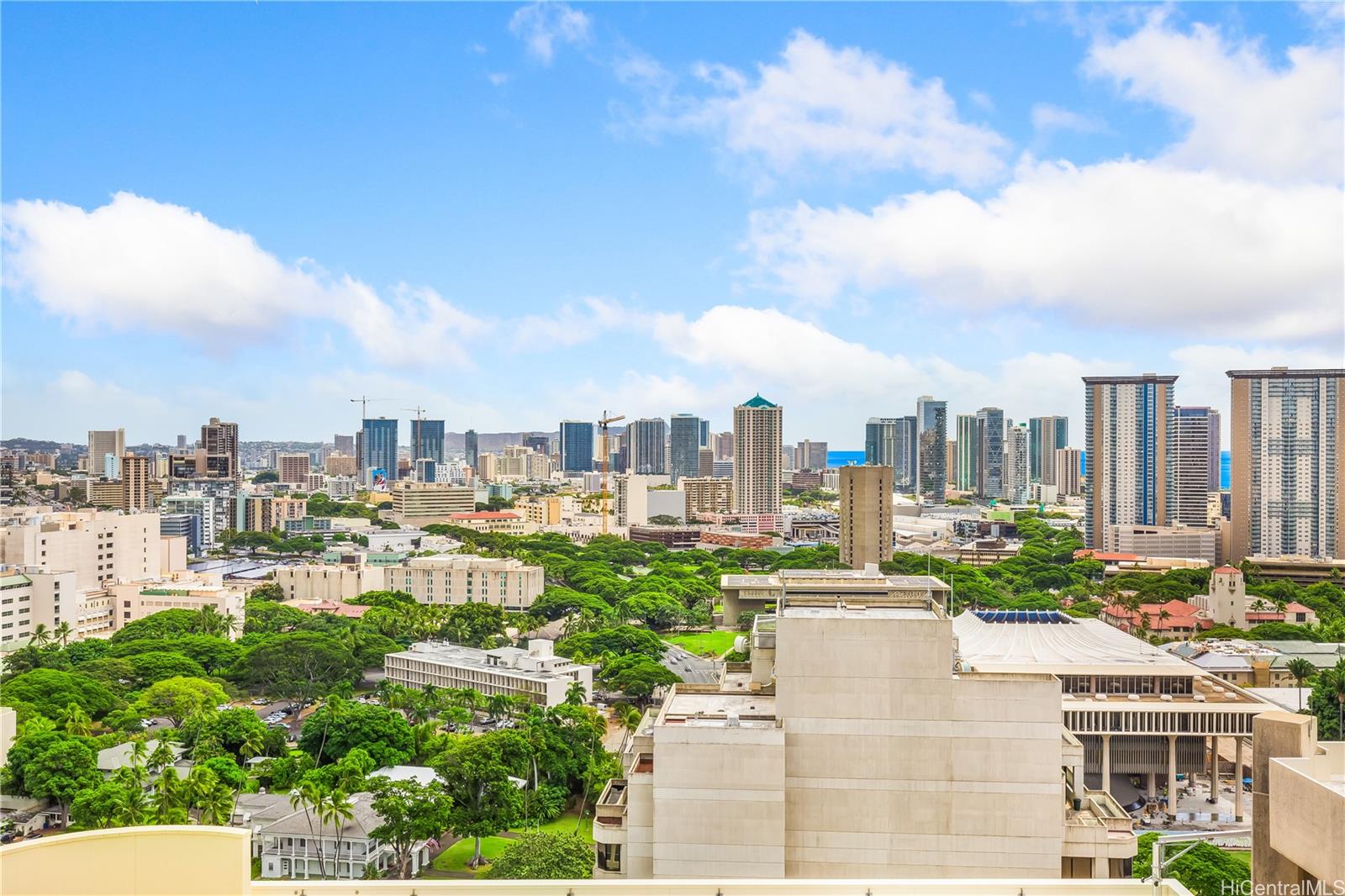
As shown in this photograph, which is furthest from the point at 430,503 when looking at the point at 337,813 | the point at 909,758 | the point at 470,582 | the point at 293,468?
the point at 909,758

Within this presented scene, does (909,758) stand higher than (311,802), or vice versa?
(909,758)

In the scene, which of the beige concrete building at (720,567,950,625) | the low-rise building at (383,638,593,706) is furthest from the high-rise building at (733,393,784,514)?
the beige concrete building at (720,567,950,625)

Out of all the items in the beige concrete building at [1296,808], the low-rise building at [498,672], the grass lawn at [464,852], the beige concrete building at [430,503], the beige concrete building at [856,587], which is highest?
the beige concrete building at [1296,808]

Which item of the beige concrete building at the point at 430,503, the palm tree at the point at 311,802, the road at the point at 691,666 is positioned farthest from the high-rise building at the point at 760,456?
the palm tree at the point at 311,802

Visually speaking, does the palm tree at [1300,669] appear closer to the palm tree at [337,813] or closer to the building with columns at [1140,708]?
the building with columns at [1140,708]

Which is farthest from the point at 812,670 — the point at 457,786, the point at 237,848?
the point at 457,786

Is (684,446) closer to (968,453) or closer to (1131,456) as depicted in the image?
(968,453)
